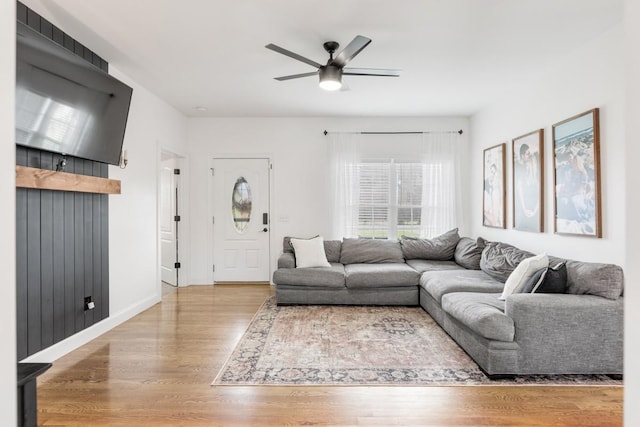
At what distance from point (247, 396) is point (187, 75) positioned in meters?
3.14

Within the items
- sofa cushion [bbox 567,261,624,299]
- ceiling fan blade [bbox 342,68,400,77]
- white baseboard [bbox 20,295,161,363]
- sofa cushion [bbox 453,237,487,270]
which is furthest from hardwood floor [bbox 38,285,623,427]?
ceiling fan blade [bbox 342,68,400,77]

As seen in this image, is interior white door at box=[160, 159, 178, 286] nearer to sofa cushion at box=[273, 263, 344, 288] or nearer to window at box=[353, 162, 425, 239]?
sofa cushion at box=[273, 263, 344, 288]

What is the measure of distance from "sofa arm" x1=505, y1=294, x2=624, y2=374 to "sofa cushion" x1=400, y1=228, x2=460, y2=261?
8.10 feet

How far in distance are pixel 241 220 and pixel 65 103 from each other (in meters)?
3.16

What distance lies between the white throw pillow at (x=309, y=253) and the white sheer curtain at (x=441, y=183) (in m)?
1.70

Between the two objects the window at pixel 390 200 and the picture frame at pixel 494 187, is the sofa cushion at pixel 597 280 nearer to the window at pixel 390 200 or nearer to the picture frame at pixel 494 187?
the picture frame at pixel 494 187

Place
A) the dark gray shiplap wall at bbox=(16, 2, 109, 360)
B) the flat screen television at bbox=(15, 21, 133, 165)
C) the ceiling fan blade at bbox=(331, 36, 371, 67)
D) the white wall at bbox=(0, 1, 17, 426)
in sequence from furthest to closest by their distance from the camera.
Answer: the dark gray shiplap wall at bbox=(16, 2, 109, 360) < the ceiling fan blade at bbox=(331, 36, 371, 67) < the flat screen television at bbox=(15, 21, 133, 165) < the white wall at bbox=(0, 1, 17, 426)

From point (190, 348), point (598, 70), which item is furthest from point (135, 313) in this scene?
point (598, 70)

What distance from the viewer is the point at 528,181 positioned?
3873 millimetres

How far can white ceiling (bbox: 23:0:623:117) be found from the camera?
252 centimetres

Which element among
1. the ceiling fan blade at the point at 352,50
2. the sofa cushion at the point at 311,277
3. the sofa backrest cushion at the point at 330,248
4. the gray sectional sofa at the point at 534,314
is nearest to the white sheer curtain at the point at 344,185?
the sofa backrest cushion at the point at 330,248

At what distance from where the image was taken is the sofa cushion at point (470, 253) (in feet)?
14.4

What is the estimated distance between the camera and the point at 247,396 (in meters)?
2.30

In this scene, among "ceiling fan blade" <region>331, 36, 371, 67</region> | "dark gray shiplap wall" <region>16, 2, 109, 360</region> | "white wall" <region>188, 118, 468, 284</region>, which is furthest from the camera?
"white wall" <region>188, 118, 468, 284</region>
